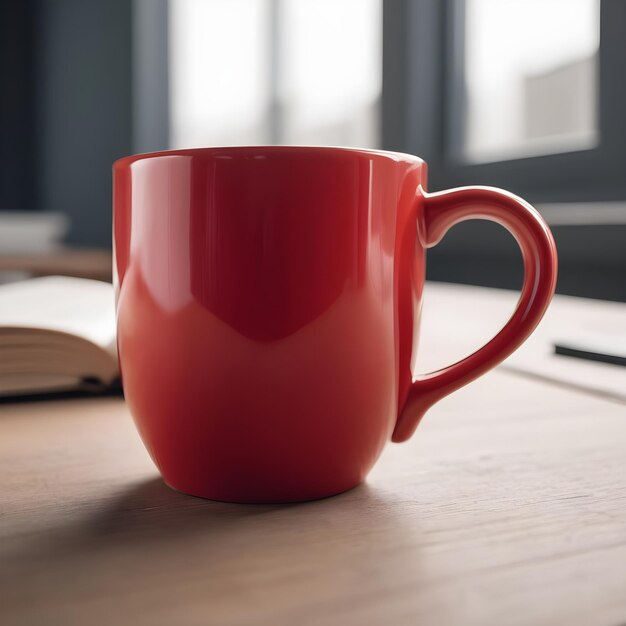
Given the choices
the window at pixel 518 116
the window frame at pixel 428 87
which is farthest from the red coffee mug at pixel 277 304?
the window frame at pixel 428 87

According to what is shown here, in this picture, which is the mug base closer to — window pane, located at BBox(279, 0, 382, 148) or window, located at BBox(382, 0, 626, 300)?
window, located at BBox(382, 0, 626, 300)

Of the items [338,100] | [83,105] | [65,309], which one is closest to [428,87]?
[338,100]

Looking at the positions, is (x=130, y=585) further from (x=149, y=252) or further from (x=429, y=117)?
(x=429, y=117)

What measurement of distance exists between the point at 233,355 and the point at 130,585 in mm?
91

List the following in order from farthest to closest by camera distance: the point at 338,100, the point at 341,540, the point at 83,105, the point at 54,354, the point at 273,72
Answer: the point at 83,105
the point at 273,72
the point at 338,100
the point at 54,354
the point at 341,540

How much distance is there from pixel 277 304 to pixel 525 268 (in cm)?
9

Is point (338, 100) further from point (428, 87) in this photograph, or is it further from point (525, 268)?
point (525, 268)

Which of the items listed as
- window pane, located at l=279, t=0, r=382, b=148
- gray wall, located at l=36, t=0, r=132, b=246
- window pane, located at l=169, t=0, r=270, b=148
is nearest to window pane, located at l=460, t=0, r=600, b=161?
window pane, located at l=279, t=0, r=382, b=148

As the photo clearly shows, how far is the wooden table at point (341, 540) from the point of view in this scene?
8.0 inches

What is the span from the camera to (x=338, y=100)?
7.84 ft

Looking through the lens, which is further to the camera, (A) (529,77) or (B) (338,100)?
(B) (338,100)

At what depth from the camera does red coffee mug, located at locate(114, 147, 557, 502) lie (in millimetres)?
274

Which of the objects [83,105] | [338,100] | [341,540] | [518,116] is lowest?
[341,540]

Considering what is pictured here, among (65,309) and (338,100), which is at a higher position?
(338,100)
